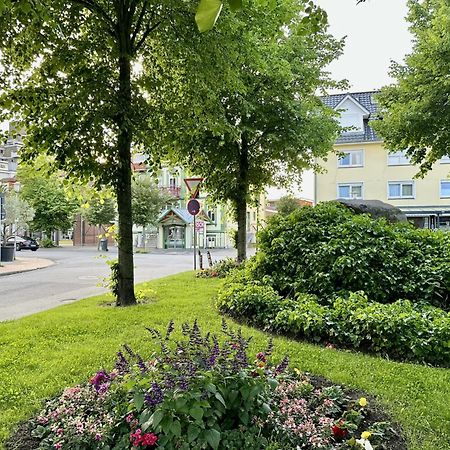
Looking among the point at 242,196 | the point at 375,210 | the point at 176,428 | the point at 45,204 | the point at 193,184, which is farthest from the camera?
the point at 45,204

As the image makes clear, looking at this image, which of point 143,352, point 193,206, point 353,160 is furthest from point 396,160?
point 143,352

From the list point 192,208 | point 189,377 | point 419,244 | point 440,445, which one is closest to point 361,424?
point 440,445

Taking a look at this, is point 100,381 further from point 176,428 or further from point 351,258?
point 351,258

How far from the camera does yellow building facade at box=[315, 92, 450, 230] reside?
91.6 ft

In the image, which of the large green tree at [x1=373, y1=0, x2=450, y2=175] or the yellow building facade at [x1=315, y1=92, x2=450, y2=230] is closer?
the large green tree at [x1=373, y1=0, x2=450, y2=175]

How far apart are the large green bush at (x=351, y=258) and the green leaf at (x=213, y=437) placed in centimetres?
426

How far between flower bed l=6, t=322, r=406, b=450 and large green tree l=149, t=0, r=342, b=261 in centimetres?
538

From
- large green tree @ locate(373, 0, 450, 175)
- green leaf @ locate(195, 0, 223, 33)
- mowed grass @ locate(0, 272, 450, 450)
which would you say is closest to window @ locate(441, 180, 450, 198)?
large green tree @ locate(373, 0, 450, 175)

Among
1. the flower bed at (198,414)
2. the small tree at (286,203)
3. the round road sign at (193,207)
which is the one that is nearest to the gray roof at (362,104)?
the small tree at (286,203)

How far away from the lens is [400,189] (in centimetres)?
2878

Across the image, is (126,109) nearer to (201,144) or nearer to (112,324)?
(112,324)

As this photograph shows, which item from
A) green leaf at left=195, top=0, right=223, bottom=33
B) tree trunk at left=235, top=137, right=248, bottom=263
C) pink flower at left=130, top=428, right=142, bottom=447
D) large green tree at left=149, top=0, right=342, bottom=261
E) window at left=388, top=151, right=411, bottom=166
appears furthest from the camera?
window at left=388, top=151, right=411, bottom=166

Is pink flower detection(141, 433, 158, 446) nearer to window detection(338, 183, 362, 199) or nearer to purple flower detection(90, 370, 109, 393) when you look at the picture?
purple flower detection(90, 370, 109, 393)

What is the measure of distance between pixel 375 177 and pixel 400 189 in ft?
6.17
